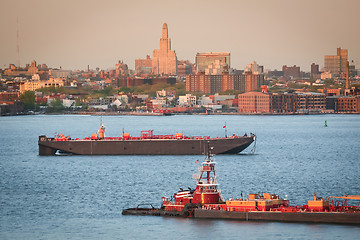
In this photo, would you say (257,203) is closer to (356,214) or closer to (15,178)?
(356,214)

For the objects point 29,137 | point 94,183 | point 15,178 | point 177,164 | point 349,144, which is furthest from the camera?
point 29,137

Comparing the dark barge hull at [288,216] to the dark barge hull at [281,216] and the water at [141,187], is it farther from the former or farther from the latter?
the water at [141,187]

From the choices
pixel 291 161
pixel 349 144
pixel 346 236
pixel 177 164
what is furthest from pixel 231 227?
pixel 349 144

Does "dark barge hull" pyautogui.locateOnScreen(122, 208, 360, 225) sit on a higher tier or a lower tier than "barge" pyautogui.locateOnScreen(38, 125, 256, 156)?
lower

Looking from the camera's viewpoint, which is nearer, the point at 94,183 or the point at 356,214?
the point at 356,214

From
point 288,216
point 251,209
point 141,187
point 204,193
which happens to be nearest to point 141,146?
point 141,187

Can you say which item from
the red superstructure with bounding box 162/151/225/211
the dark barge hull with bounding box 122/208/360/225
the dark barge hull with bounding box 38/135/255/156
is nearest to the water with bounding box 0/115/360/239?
the dark barge hull with bounding box 122/208/360/225

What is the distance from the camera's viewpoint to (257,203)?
40.0 m

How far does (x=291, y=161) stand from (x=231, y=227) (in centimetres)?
3564

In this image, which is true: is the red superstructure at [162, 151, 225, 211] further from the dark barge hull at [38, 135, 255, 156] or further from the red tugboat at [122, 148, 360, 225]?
the dark barge hull at [38, 135, 255, 156]

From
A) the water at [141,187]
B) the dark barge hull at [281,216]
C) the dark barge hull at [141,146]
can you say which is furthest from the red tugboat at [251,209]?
the dark barge hull at [141,146]

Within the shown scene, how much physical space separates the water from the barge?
129cm

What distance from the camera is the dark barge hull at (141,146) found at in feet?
246

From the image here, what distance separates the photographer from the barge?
74.9 metres
